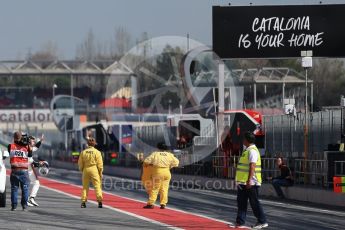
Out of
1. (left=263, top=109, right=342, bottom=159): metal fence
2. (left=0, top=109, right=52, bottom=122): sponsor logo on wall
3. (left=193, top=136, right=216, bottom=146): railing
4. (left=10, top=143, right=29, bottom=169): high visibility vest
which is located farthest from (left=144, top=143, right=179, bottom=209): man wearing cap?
(left=0, top=109, right=52, bottom=122): sponsor logo on wall

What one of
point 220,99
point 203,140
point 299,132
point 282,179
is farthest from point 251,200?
point 203,140

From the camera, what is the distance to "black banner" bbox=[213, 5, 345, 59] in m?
34.0

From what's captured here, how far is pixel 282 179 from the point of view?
91.3ft

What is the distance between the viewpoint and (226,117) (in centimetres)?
3572

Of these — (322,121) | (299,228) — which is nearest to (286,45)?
(322,121)

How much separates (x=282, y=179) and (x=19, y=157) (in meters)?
8.89

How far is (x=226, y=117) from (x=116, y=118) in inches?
1671

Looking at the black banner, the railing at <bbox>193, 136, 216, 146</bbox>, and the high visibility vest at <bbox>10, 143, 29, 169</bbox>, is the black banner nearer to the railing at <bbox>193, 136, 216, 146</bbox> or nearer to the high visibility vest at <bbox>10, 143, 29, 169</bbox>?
the railing at <bbox>193, 136, 216, 146</bbox>

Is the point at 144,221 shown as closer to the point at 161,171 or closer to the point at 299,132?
the point at 161,171

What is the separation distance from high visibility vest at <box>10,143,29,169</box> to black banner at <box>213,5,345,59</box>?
1344 centimetres

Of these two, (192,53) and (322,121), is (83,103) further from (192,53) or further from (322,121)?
(322,121)

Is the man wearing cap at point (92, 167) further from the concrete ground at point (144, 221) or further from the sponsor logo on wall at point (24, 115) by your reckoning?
the sponsor logo on wall at point (24, 115)

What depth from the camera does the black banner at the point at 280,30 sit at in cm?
3403

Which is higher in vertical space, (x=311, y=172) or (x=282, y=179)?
(x=311, y=172)
